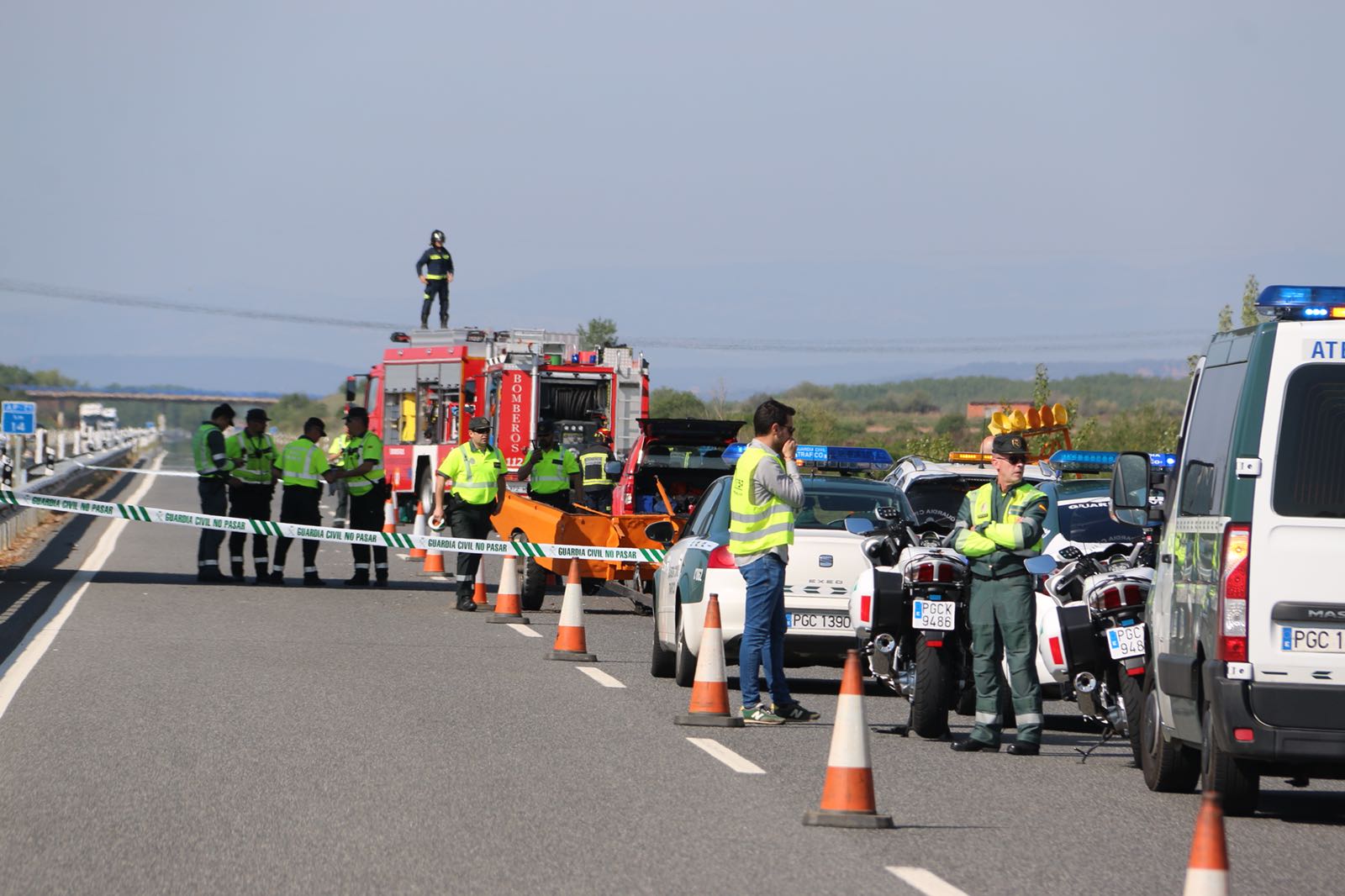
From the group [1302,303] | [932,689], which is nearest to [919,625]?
[932,689]

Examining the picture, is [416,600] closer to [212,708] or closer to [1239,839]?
[212,708]

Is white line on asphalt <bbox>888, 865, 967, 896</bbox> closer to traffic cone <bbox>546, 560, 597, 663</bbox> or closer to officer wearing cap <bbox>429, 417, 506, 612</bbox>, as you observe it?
traffic cone <bbox>546, 560, 597, 663</bbox>

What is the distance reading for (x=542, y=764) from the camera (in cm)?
1013

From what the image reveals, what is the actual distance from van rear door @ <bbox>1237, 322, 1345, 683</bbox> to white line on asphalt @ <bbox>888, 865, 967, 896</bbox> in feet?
5.87

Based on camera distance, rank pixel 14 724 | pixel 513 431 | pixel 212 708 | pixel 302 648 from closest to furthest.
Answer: pixel 14 724 → pixel 212 708 → pixel 302 648 → pixel 513 431

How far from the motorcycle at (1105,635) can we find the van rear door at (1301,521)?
208cm

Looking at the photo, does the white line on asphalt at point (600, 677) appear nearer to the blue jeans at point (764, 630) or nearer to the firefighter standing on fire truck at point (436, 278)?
the blue jeans at point (764, 630)

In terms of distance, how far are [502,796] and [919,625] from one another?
3.35 m

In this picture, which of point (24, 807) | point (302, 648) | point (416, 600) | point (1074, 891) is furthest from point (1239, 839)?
point (416, 600)

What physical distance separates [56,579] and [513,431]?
8172 mm

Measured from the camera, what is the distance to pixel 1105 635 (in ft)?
36.0

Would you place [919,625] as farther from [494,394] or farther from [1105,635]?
[494,394]

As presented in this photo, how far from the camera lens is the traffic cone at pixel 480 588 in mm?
20641

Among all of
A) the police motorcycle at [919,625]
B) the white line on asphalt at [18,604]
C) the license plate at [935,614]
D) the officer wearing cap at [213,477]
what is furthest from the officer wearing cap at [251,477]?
the license plate at [935,614]
